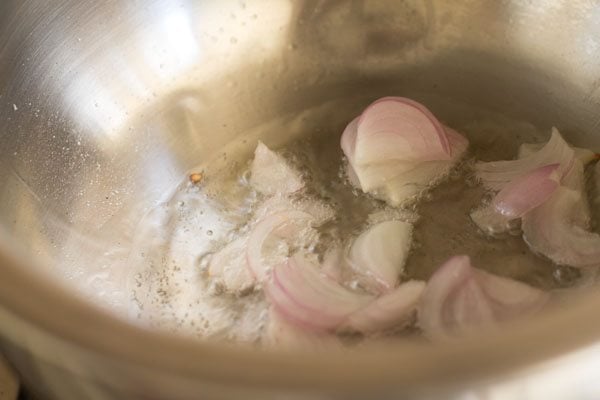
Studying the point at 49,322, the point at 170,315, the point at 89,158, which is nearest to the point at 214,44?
the point at 89,158

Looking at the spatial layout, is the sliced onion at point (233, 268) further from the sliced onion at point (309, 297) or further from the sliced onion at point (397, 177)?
the sliced onion at point (397, 177)

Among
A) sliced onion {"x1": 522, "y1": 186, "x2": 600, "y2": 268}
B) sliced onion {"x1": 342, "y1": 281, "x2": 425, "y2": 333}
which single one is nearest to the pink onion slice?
sliced onion {"x1": 342, "y1": 281, "x2": 425, "y2": 333}

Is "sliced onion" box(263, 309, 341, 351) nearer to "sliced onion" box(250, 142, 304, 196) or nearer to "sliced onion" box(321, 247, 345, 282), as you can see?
"sliced onion" box(321, 247, 345, 282)

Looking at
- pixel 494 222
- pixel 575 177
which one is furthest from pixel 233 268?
pixel 575 177

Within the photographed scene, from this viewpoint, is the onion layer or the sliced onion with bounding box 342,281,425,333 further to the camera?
the onion layer

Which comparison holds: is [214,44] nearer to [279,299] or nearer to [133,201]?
[133,201]

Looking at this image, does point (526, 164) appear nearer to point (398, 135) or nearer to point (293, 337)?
point (398, 135)
